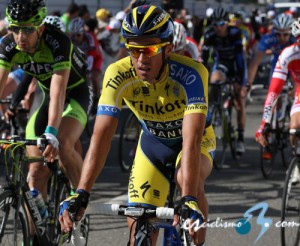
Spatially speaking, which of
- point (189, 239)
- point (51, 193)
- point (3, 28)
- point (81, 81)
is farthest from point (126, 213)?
point (3, 28)

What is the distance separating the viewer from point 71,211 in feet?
15.1

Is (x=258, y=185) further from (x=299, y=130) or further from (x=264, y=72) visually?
(x=264, y=72)

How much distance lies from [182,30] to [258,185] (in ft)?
6.79

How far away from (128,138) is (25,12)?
17.7 feet

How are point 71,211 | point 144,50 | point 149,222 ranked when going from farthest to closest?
point 144,50 < point 149,222 < point 71,211

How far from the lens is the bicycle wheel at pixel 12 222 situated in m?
5.91

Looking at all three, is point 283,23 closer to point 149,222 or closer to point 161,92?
point 161,92

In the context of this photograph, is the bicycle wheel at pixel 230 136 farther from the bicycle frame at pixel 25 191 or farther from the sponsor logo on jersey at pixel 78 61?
the bicycle frame at pixel 25 191

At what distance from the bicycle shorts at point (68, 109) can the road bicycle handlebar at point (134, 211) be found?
2.62 metres

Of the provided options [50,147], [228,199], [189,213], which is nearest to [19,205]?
[50,147]

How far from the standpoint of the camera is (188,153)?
4.89 m

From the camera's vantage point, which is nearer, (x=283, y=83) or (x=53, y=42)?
(x=53, y=42)

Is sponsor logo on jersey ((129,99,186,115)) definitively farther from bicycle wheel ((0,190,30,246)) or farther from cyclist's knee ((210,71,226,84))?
cyclist's knee ((210,71,226,84))

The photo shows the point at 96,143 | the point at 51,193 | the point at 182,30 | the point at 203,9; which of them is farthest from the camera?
the point at 203,9
